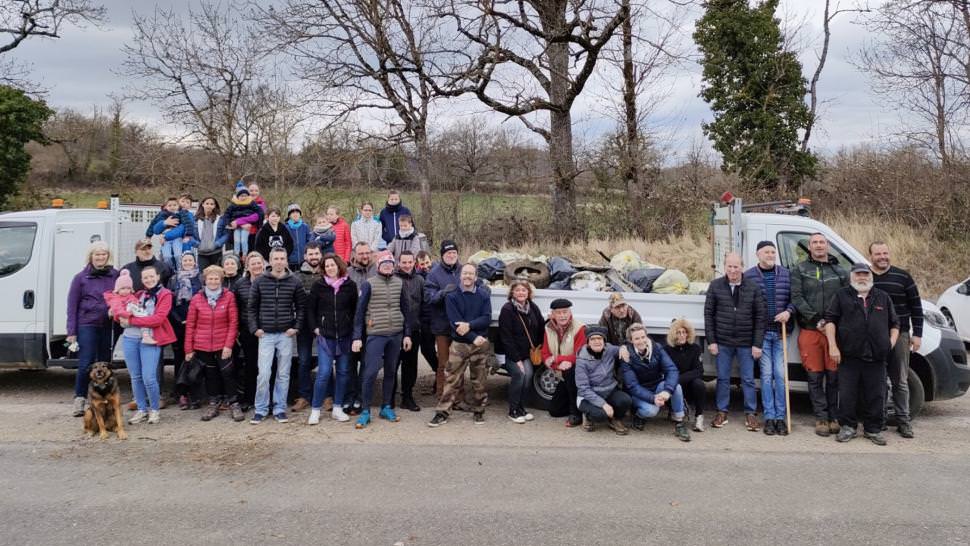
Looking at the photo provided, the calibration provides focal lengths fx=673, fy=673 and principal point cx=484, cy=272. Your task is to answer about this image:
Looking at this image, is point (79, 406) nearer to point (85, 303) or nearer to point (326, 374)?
point (85, 303)

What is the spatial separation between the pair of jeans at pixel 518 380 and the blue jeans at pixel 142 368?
3.76 metres

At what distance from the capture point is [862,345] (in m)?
6.44

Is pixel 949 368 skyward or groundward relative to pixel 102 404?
skyward

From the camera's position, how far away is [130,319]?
23.2 feet

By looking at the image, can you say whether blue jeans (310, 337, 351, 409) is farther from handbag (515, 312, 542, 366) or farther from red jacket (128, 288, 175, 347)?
handbag (515, 312, 542, 366)

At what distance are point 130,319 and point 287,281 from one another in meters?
1.67

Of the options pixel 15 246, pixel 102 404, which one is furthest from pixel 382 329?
pixel 15 246

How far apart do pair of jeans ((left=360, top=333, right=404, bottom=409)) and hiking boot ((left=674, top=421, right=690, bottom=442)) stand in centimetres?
300

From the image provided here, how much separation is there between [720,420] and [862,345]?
1528 millimetres

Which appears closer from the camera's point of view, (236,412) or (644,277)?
(236,412)

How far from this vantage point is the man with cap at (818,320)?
680 cm

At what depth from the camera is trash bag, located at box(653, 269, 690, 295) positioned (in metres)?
7.79

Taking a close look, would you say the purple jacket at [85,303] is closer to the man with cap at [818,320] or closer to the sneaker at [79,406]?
the sneaker at [79,406]

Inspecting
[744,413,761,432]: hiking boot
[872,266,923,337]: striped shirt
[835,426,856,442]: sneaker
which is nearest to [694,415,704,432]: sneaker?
[744,413,761,432]: hiking boot
